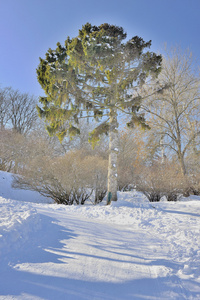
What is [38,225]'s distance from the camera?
4.51m

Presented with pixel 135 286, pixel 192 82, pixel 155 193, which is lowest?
pixel 135 286

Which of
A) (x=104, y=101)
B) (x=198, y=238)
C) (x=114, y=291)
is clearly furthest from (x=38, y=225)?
(x=104, y=101)

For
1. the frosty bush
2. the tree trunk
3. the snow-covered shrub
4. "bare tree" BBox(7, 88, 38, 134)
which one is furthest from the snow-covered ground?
"bare tree" BBox(7, 88, 38, 134)

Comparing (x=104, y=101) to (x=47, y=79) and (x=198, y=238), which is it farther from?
(x=198, y=238)

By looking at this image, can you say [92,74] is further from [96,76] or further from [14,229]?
[14,229]

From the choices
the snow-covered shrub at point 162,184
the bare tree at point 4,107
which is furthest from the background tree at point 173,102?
the bare tree at point 4,107

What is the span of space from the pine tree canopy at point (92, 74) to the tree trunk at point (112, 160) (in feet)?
1.76

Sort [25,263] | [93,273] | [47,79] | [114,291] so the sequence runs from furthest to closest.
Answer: [47,79] → [25,263] → [93,273] → [114,291]

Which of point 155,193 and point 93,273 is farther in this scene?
point 155,193

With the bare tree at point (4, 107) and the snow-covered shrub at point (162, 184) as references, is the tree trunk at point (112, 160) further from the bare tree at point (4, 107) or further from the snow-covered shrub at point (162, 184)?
the bare tree at point (4, 107)

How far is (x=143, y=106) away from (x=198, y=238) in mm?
11386

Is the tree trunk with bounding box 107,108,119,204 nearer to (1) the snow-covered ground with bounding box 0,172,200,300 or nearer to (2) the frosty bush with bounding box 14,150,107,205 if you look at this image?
(2) the frosty bush with bounding box 14,150,107,205

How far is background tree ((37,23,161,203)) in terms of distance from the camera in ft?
30.1

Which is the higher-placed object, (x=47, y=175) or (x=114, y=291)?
(x=47, y=175)
